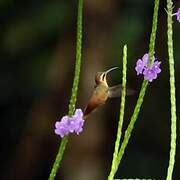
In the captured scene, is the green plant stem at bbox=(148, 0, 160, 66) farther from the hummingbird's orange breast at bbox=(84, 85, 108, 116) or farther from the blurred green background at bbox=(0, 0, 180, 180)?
the blurred green background at bbox=(0, 0, 180, 180)

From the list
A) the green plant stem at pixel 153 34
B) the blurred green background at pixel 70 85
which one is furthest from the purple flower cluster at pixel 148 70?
the blurred green background at pixel 70 85

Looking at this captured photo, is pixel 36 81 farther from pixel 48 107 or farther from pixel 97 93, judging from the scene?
pixel 97 93

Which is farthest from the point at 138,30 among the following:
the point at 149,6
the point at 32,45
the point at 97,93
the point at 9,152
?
the point at 97,93

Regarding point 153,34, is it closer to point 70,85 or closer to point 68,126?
point 68,126

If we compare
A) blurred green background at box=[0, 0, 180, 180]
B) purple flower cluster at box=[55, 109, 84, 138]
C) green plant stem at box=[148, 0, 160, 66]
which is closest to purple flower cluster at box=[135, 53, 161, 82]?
green plant stem at box=[148, 0, 160, 66]

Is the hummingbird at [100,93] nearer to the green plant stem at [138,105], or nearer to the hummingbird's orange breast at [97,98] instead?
the hummingbird's orange breast at [97,98]

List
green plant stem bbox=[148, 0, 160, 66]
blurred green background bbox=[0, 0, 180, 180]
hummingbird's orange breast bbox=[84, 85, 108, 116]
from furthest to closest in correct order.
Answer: blurred green background bbox=[0, 0, 180, 180] < hummingbird's orange breast bbox=[84, 85, 108, 116] < green plant stem bbox=[148, 0, 160, 66]

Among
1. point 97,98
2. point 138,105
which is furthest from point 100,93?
point 138,105

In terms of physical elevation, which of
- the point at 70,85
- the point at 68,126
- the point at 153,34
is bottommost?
the point at 68,126

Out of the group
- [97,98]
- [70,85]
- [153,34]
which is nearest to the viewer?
[153,34]
